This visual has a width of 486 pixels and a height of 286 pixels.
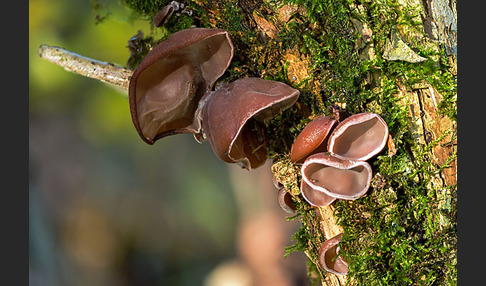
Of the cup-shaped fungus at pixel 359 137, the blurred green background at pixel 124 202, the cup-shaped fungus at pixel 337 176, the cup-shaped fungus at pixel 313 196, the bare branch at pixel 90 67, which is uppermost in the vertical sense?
the cup-shaped fungus at pixel 359 137

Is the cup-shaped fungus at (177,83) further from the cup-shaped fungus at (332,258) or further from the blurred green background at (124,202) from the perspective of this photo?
the blurred green background at (124,202)

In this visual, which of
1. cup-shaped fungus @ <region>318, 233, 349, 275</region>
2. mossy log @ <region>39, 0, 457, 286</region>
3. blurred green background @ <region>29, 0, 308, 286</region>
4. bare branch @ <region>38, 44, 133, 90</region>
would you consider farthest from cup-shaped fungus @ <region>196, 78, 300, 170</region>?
blurred green background @ <region>29, 0, 308, 286</region>

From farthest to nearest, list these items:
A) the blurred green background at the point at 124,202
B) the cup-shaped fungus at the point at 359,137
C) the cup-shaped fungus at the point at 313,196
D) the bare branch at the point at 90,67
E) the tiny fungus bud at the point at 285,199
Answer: the blurred green background at the point at 124,202 < the bare branch at the point at 90,67 < the tiny fungus bud at the point at 285,199 < the cup-shaped fungus at the point at 313,196 < the cup-shaped fungus at the point at 359,137

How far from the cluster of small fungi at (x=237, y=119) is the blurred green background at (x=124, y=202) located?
10.5 feet

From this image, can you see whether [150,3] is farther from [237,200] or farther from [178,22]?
[237,200]

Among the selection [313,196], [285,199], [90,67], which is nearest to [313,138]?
[313,196]

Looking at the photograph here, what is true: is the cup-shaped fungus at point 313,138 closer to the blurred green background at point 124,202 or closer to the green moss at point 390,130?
the green moss at point 390,130

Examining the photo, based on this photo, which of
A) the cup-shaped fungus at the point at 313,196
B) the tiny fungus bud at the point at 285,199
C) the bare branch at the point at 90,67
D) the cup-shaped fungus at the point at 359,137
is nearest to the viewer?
the cup-shaped fungus at the point at 359,137

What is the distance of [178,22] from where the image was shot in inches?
60.6

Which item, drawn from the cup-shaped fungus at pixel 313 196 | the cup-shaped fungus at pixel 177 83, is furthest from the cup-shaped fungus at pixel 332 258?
the cup-shaped fungus at pixel 177 83

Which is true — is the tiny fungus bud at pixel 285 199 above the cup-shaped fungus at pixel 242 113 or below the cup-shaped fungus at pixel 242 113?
below

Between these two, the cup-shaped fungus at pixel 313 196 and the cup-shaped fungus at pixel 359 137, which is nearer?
the cup-shaped fungus at pixel 359 137

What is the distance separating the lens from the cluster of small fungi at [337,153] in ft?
4.04

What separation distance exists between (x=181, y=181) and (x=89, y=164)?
3.49ft
